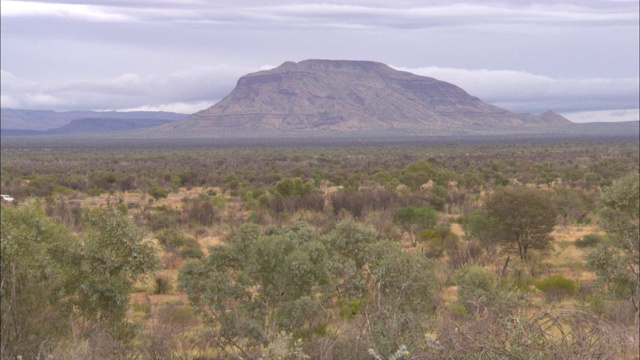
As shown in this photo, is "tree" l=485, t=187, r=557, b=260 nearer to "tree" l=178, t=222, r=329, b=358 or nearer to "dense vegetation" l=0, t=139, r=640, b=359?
"dense vegetation" l=0, t=139, r=640, b=359

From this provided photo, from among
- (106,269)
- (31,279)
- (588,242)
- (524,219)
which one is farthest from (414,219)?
(31,279)

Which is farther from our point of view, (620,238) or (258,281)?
(620,238)

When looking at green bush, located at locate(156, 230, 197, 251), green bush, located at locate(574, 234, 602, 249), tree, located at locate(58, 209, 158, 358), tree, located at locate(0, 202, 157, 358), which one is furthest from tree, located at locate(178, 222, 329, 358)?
green bush, located at locate(574, 234, 602, 249)

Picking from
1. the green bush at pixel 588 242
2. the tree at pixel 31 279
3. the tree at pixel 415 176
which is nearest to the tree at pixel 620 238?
the green bush at pixel 588 242

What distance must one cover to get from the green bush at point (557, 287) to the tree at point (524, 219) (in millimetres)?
3937

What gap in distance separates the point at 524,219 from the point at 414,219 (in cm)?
561

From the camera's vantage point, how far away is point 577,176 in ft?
149

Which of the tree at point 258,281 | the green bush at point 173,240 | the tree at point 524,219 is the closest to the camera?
the tree at point 258,281

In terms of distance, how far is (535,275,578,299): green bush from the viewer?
17028 millimetres

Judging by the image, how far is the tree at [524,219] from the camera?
21.8m

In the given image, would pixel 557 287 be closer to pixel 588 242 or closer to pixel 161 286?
pixel 588 242

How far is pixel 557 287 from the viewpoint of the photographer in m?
17.4

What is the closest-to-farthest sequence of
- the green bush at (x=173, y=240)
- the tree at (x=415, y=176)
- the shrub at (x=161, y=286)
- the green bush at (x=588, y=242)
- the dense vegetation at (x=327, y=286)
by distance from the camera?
the dense vegetation at (x=327, y=286)
the shrub at (x=161, y=286)
the green bush at (x=588, y=242)
the green bush at (x=173, y=240)
the tree at (x=415, y=176)

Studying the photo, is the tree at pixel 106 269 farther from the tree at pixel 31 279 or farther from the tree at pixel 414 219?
the tree at pixel 414 219
